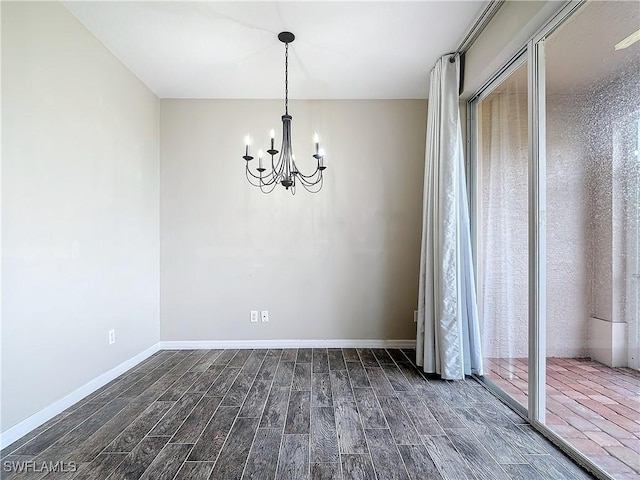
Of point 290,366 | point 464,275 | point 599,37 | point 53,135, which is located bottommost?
point 290,366

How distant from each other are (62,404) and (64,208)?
132cm

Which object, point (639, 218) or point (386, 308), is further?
point (386, 308)

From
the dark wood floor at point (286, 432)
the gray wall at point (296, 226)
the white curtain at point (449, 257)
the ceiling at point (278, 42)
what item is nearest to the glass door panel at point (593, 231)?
the dark wood floor at point (286, 432)

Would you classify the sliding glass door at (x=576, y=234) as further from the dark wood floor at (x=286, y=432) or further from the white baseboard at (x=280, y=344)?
the white baseboard at (x=280, y=344)

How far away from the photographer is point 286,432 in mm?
1890

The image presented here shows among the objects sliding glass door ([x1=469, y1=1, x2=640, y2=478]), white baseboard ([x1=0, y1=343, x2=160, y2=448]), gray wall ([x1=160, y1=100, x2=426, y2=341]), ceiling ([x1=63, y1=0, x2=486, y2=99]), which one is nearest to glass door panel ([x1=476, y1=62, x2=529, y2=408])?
sliding glass door ([x1=469, y1=1, x2=640, y2=478])

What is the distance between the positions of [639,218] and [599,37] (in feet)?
3.05

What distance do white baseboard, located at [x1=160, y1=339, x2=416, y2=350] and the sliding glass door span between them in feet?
4.10

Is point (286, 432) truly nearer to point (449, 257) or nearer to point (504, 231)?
point (449, 257)

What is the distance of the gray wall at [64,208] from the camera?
183 cm

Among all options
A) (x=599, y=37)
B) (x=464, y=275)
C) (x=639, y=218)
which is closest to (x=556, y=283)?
(x=639, y=218)

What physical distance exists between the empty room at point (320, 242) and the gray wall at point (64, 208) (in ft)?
0.06

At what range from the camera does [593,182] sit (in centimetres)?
163

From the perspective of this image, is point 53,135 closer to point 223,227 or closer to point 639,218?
point 223,227
